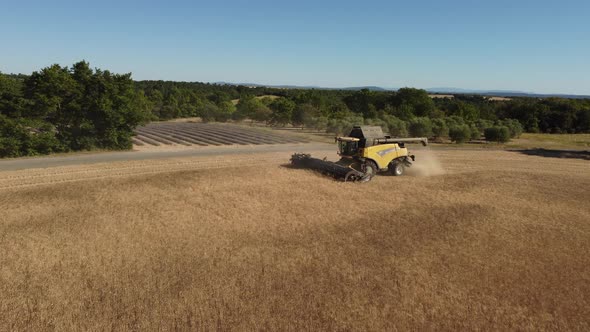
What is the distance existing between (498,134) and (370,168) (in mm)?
32767

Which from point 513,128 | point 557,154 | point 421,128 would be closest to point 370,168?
point 557,154

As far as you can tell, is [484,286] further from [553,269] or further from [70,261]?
[70,261]

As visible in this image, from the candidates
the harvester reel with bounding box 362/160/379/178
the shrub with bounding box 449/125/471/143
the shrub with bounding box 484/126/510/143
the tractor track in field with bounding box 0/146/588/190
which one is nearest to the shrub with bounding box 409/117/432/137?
the shrub with bounding box 449/125/471/143

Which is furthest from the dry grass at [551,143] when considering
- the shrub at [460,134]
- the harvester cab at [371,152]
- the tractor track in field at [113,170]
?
the tractor track in field at [113,170]

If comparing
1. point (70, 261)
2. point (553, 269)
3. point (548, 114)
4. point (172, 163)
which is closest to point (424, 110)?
point (548, 114)

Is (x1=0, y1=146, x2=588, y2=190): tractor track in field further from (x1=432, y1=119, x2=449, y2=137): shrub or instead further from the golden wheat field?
(x1=432, y1=119, x2=449, y2=137): shrub

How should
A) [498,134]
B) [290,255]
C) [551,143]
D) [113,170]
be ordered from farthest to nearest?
1. [551,143]
2. [498,134]
3. [113,170]
4. [290,255]

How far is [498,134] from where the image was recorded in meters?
46.2

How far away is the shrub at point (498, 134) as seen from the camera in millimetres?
45906

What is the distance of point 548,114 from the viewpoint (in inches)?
3031

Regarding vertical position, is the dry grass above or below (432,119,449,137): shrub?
below

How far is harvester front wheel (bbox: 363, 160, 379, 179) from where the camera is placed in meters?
21.9

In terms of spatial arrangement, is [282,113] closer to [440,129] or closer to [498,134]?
[440,129]

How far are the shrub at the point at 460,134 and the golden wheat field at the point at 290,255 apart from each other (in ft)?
85.3
